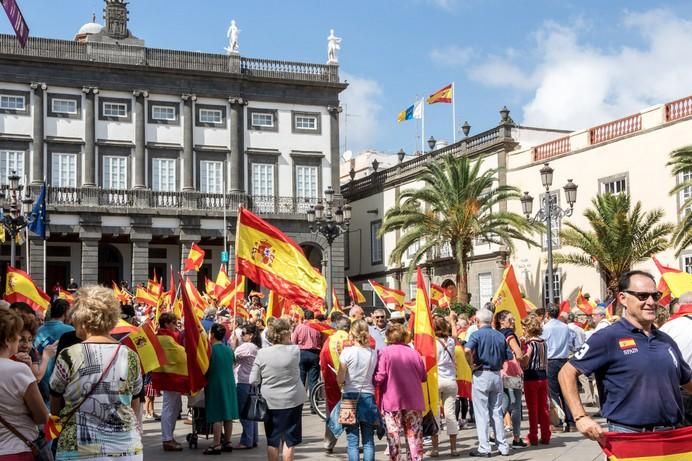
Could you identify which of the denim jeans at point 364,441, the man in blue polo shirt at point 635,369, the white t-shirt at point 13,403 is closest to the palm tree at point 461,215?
the denim jeans at point 364,441

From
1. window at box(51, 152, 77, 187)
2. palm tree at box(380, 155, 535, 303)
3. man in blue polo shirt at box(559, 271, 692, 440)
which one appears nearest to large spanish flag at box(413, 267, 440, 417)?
man in blue polo shirt at box(559, 271, 692, 440)

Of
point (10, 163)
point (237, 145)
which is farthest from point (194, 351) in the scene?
point (237, 145)

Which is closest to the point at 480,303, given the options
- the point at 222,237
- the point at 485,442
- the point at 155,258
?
the point at 222,237

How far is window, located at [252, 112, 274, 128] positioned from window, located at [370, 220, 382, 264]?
810 cm

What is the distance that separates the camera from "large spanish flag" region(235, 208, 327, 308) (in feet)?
44.8

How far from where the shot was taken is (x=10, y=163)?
4244 centimetres

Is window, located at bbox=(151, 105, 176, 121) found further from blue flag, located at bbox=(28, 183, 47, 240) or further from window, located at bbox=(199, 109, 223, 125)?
blue flag, located at bbox=(28, 183, 47, 240)

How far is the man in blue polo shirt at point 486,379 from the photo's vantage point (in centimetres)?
1169

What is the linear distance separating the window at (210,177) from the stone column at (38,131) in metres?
7.36

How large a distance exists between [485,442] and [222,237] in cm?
3467

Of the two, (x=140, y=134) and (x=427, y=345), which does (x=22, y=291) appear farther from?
(x=140, y=134)

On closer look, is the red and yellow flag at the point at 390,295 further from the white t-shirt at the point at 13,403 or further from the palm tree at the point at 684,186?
the white t-shirt at the point at 13,403

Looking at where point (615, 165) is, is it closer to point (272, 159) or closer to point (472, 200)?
point (472, 200)

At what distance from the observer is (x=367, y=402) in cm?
1033
